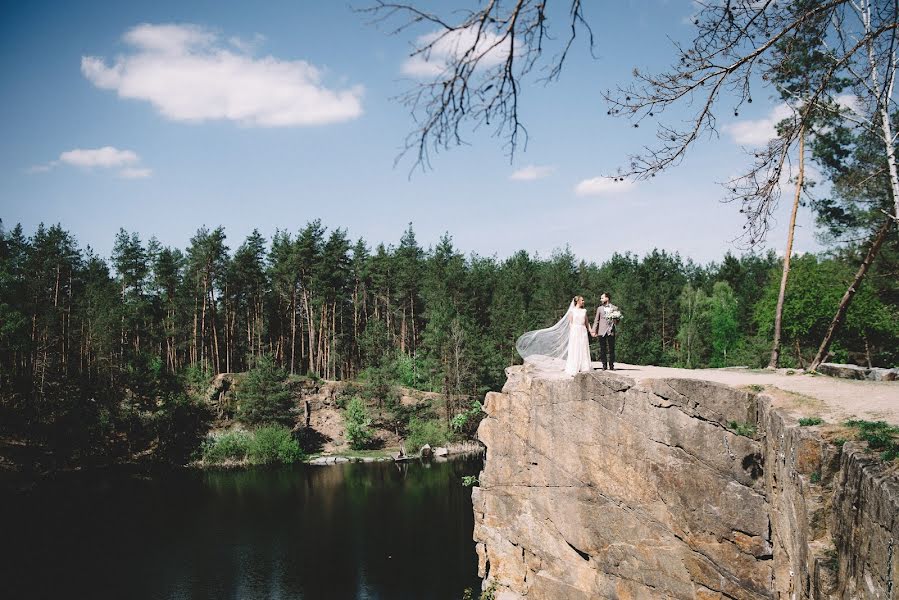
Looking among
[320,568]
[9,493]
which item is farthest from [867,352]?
[9,493]

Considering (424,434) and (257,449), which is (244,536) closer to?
(257,449)

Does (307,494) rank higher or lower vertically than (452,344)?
lower

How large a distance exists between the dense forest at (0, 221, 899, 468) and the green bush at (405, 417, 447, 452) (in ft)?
8.61

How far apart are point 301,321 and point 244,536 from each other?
29.6 meters

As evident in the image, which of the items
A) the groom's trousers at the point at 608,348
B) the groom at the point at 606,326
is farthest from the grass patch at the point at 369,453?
the groom at the point at 606,326

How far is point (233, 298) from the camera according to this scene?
54.2 m

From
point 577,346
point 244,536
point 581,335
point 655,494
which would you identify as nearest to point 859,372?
point 655,494

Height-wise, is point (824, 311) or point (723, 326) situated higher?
point (824, 311)

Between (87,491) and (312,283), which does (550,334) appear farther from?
(312,283)

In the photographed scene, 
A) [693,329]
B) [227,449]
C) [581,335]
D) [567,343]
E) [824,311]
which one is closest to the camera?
[581,335]

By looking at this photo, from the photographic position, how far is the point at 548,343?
686 inches

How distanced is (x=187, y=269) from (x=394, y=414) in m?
22.7

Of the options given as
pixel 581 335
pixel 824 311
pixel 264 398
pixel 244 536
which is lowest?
pixel 244 536

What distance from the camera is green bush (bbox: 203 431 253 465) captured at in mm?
43375
